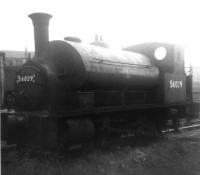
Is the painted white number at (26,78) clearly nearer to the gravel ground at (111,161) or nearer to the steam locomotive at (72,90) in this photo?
the steam locomotive at (72,90)

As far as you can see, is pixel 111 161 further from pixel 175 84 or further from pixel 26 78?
pixel 175 84

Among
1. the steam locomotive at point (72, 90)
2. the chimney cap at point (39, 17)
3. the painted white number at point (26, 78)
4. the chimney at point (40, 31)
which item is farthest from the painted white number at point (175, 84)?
the painted white number at point (26, 78)

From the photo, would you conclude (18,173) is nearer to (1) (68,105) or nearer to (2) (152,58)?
(1) (68,105)

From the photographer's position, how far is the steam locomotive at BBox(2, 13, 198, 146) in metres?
6.88

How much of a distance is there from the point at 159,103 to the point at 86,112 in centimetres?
363

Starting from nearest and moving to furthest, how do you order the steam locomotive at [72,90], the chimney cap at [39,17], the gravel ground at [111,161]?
the gravel ground at [111,161], the steam locomotive at [72,90], the chimney cap at [39,17]

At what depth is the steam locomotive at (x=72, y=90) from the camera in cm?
688

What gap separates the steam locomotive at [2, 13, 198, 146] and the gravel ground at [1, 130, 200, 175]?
44cm

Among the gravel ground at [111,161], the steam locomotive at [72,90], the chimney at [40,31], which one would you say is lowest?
the gravel ground at [111,161]

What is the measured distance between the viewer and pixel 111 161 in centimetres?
671

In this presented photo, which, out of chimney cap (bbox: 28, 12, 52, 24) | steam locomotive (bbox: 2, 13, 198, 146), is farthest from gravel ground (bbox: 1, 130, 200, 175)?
chimney cap (bbox: 28, 12, 52, 24)

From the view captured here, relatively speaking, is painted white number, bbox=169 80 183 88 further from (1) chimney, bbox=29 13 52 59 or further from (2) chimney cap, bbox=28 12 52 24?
(2) chimney cap, bbox=28 12 52 24

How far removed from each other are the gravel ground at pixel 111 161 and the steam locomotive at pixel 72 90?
1.45ft

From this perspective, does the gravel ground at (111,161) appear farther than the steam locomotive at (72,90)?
No
